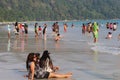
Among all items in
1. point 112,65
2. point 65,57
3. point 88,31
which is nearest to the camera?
point 112,65

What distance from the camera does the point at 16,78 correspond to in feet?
44.2

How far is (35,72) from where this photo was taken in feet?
43.7

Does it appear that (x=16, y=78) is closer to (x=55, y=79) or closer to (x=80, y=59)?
Result: (x=55, y=79)

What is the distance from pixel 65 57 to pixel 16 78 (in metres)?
6.40

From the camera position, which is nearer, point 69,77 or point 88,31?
point 69,77

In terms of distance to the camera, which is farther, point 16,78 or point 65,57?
point 65,57

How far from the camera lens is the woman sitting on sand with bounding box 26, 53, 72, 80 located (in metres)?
13.0

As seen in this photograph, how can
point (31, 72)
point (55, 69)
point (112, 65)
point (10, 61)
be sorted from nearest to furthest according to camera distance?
Result: point (31, 72) → point (55, 69) → point (112, 65) → point (10, 61)

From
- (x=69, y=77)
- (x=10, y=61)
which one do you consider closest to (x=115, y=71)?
(x=69, y=77)

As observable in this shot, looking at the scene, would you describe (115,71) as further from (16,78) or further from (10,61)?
(10,61)

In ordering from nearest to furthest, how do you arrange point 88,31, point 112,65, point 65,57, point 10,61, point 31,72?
point 31,72 < point 112,65 < point 10,61 < point 65,57 < point 88,31

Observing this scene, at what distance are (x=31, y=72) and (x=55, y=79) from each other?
0.85 metres

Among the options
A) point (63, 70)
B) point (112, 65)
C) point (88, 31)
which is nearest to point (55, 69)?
point (63, 70)

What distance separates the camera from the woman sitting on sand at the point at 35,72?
42.8ft
